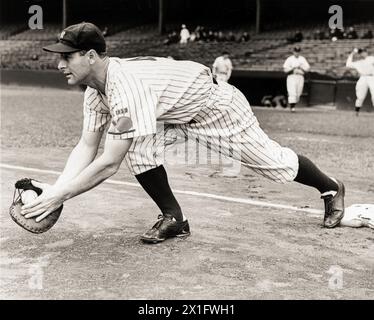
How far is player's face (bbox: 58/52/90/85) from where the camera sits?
3.14 meters

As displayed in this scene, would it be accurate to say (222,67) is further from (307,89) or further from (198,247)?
(198,247)

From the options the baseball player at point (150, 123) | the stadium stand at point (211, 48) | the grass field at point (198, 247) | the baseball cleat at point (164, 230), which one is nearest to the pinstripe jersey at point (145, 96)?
the baseball player at point (150, 123)

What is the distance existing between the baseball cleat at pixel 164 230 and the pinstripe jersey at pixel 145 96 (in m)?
0.64

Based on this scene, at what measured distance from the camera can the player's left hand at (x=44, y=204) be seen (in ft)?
10.1

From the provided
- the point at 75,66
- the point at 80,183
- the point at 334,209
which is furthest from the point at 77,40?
the point at 334,209

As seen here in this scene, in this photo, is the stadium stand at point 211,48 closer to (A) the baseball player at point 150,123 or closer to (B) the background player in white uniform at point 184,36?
(B) the background player in white uniform at point 184,36

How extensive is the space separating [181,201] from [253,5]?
24605 millimetres

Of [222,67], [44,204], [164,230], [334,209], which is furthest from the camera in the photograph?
[222,67]

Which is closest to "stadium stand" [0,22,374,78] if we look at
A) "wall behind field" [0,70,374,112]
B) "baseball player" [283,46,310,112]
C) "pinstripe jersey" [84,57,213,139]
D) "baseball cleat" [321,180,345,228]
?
"wall behind field" [0,70,374,112]

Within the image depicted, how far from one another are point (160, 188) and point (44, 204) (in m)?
0.82

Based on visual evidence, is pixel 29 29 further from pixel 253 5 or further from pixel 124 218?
pixel 124 218

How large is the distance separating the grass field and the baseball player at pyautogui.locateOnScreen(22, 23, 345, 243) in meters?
0.32

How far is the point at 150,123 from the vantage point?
3174mm

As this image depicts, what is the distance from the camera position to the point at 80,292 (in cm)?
289
